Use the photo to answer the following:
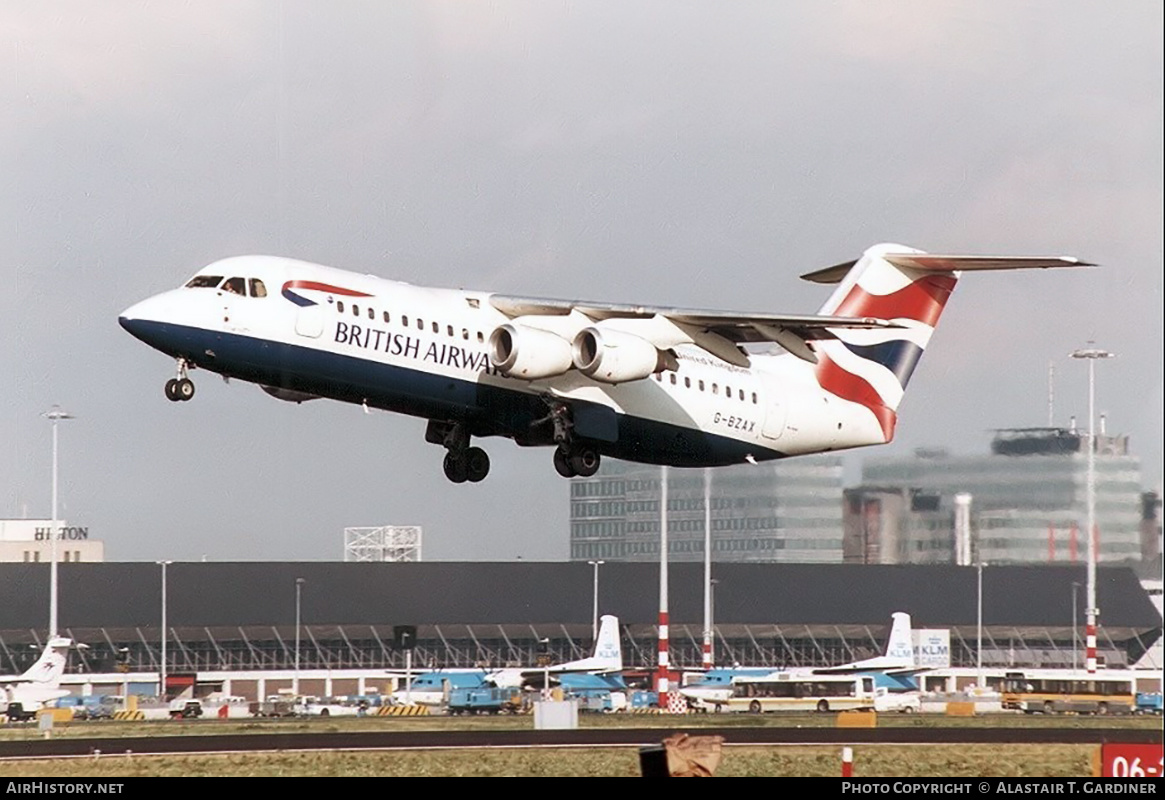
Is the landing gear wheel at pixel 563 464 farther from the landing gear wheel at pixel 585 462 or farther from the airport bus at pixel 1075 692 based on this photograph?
the airport bus at pixel 1075 692

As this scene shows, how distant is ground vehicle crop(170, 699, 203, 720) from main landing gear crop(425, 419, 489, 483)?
27.3ft

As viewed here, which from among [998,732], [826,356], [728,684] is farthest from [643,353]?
[728,684]

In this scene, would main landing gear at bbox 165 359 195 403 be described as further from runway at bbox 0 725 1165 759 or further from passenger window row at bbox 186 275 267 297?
runway at bbox 0 725 1165 759

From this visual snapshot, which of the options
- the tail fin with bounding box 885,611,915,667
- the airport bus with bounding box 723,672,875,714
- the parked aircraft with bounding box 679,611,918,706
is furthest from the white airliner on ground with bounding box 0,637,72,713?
the tail fin with bounding box 885,611,915,667

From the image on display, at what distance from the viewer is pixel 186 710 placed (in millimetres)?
34500

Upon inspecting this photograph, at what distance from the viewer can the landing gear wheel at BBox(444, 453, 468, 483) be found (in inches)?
1126

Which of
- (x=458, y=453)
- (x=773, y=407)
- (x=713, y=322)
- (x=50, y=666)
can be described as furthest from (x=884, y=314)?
(x=50, y=666)

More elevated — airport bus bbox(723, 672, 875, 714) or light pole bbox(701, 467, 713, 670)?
light pole bbox(701, 467, 713, 670)

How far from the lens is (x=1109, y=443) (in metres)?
31.4

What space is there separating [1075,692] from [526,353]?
58.1 ft

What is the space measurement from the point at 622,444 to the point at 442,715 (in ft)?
36.1

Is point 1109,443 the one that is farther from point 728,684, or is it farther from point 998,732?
point 728,684

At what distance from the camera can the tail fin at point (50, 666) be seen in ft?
116
